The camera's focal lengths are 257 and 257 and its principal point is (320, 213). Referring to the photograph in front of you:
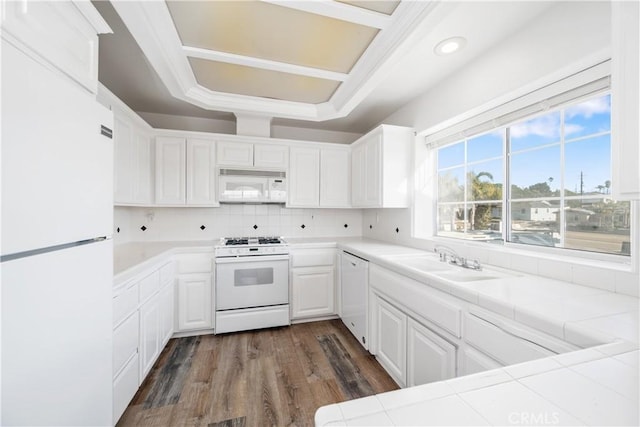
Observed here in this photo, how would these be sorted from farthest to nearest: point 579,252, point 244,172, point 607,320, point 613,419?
point 244,172 → point 579,252 → point 607,320 → point 613,419

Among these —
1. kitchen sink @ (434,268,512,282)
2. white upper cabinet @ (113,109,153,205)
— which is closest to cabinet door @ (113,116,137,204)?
white upper cabinet @ (113,109,153,205)

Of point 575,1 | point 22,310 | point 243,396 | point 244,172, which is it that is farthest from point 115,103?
point 575,1

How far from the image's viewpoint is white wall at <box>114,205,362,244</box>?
2.92 metres

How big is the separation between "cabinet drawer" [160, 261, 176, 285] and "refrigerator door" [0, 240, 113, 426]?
1.05 metres

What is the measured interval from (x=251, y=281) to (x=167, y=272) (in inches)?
30.3

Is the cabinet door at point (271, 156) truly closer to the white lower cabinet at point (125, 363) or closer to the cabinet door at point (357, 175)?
the cabinet door at point (357, 175)

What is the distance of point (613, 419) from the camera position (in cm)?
46

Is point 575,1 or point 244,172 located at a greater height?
point 575,1

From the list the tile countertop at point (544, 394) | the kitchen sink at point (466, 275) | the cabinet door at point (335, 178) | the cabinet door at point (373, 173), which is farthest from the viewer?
the cabinet door at point (335, 178)

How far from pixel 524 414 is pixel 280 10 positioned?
A: 1979 millimetres

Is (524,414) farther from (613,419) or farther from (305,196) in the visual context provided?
(305,196)

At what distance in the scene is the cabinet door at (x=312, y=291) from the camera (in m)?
2.86

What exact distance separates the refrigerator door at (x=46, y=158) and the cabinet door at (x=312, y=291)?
2029 millimetres

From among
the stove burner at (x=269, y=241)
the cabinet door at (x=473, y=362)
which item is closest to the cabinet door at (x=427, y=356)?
the cabinet door at (x=473, y=362)
